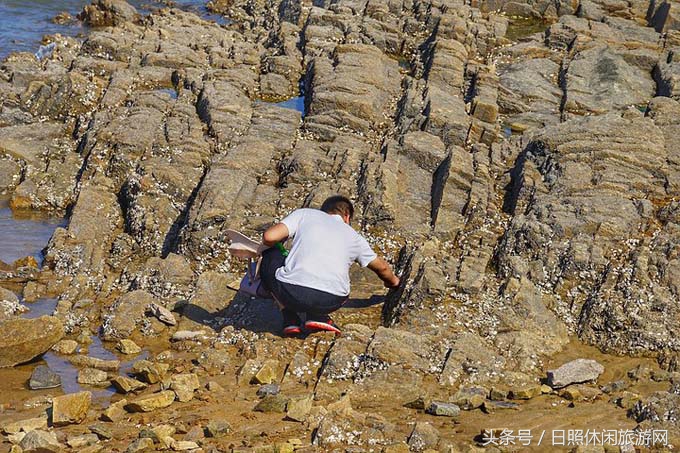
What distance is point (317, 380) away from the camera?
27.7ft

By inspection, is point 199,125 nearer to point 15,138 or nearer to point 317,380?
point 15,138

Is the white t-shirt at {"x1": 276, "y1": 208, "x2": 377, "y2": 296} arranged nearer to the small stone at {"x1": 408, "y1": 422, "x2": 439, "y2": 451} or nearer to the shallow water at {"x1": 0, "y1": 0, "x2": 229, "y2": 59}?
the small stone at {"x1": 408, "y1": 422, "x2": 439, "y2": 451}

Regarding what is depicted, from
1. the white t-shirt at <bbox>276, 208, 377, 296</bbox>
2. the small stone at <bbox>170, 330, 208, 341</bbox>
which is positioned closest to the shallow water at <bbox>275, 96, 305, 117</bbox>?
the white t-shirt at <bbox>276, 208, 377, 296</bbox>

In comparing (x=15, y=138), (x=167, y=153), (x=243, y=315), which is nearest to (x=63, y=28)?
(x=15, y=138)

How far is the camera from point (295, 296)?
28.7 ft

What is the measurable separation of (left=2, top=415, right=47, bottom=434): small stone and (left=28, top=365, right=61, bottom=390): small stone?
0.88 metres

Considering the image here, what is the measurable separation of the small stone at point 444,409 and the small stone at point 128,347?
326 centimetres

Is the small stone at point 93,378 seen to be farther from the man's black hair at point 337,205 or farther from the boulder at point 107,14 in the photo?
the boulder at point 107,14

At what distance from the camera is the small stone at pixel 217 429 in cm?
720

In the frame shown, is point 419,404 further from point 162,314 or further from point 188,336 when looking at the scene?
point 162,314

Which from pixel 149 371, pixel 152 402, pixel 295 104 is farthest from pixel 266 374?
pixel 295 104

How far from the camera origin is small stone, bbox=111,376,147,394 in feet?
26.6

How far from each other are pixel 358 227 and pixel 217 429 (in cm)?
465

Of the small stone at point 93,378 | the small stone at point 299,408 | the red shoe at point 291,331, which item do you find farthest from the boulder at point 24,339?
the small stone at point 299,408
